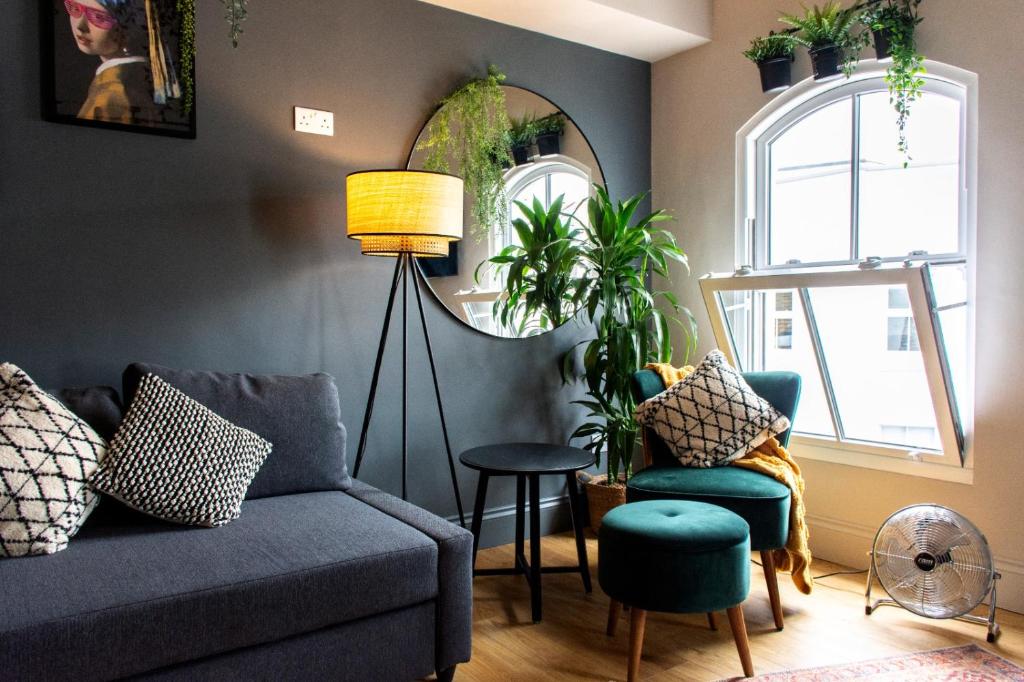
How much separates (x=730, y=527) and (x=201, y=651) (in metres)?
1.50

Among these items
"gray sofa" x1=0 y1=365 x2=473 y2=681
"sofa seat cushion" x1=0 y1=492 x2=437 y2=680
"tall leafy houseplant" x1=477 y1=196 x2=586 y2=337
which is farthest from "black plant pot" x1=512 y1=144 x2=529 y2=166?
"sofa seat cushion" x1=0 y1=492 x2=437 y2=680

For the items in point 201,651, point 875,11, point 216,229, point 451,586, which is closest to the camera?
point 201,651

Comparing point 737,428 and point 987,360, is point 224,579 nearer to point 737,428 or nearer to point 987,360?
point 737,428

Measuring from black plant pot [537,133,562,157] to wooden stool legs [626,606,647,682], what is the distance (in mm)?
2254

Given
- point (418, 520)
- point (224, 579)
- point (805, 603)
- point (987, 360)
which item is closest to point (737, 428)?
point (805, 603)

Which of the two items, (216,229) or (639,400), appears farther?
(639,400)

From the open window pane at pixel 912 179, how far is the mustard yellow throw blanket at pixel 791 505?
989mm

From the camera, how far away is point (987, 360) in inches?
116

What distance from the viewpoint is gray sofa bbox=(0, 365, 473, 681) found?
5.72 feet

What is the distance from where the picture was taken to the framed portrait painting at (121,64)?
2.54m

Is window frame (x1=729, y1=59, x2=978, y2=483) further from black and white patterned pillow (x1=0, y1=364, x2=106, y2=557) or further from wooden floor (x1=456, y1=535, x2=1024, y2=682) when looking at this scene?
black and white patterned pillow (x1=0, y1=364, x2=106, y2=557)

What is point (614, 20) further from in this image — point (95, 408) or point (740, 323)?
point (95, 408)

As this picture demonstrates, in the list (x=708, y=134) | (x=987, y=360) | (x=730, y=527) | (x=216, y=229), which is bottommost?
(x=730, y=527)

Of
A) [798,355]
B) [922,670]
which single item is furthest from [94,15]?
[922,670]
